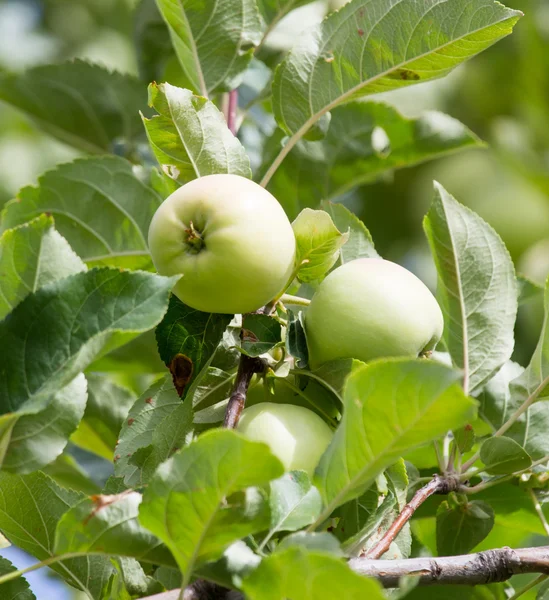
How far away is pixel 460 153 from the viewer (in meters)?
2.51

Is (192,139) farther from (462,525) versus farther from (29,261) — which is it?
(462,525)

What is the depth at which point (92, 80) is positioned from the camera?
144cm

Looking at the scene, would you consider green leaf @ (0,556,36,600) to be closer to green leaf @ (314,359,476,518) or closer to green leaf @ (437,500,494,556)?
green leaf @ (314,359,476,518)

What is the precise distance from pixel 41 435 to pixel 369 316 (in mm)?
300

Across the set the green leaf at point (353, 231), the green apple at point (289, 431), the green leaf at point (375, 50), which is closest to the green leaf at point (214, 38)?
the green leaf at point (375, 50)

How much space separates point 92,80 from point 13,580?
3.05 feet

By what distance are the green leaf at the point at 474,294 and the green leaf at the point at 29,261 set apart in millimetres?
445

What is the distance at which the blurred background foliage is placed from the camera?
2.13 meters

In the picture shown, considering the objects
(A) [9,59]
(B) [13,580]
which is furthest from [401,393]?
(A) [9,59]

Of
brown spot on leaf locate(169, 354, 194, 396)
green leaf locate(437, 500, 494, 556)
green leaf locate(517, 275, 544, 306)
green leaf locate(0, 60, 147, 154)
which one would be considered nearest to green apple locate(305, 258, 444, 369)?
brown spot on leaf locate(169, 354, 194, 396)

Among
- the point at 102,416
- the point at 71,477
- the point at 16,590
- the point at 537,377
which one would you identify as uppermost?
the point at 537,377

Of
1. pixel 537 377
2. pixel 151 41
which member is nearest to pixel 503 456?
pixel 537 377

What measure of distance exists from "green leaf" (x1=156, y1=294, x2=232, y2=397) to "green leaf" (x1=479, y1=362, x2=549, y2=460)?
0.37 metres

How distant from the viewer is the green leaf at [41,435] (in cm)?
64
